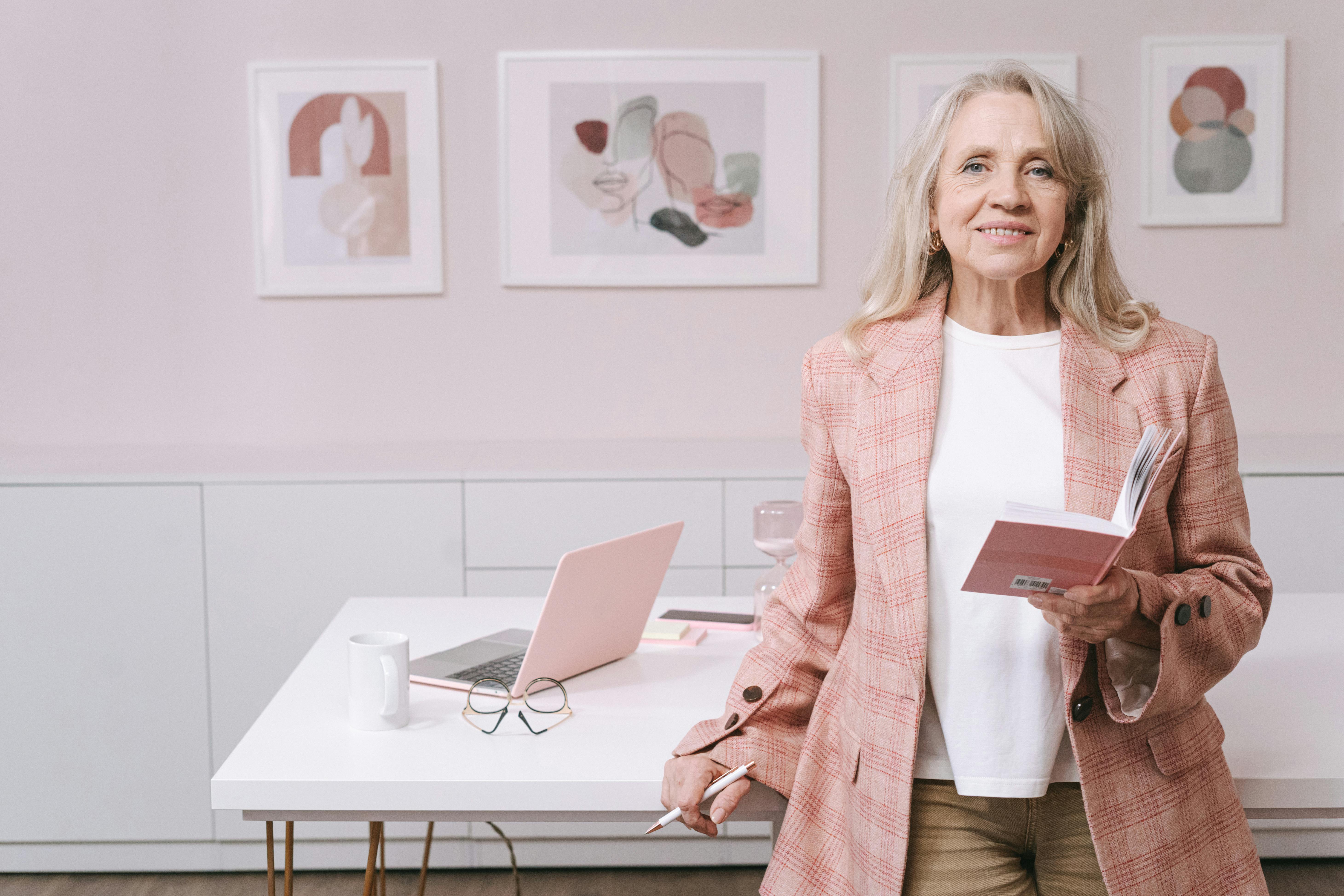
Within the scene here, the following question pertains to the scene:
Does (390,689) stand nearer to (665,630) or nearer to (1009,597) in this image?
(665,630)

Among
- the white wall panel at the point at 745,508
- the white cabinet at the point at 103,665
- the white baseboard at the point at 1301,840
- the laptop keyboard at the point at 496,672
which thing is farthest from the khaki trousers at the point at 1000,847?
the white cabinet at the point at 103,665

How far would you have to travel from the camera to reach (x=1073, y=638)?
1.13 metres

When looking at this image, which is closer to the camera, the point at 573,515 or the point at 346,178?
the point at 573,515

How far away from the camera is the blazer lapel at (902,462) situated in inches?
46.1

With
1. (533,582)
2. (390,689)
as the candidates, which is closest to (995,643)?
(390,689)

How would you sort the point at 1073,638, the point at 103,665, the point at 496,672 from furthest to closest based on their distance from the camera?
the point at 103,665 → the point at 496,672 → the point at 1073,638

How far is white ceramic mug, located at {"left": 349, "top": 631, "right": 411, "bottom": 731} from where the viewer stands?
1.42 metres

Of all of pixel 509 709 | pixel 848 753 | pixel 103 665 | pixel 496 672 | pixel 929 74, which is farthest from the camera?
pixel 929 74

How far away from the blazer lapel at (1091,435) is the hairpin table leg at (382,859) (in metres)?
0.93

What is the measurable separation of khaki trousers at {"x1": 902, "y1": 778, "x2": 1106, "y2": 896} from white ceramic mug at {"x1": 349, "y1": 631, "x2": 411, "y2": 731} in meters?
0.67

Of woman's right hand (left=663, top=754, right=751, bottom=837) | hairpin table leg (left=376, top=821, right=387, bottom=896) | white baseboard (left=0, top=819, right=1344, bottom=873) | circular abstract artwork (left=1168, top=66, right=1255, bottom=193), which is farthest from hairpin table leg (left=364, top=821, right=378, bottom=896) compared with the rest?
circular abstract artwork (left=1168, top=66, right=1255, bottom=193)

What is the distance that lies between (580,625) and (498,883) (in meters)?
1.47

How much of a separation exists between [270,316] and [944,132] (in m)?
2.48

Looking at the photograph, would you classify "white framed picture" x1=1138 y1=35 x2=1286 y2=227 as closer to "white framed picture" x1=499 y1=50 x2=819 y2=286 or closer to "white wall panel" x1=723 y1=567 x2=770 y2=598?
"white framed picture" x1=499 y1=50 x2=819 y2=286
